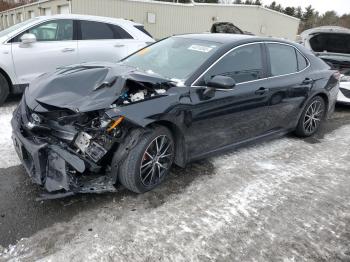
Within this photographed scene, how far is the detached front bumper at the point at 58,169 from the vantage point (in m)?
2.95

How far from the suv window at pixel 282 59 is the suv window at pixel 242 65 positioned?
26 cm

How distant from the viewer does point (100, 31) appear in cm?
704

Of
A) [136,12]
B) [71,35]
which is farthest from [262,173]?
[136,12]

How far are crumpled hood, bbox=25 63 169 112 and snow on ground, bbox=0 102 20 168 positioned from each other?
92 cm

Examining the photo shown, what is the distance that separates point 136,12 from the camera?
20.5 meters

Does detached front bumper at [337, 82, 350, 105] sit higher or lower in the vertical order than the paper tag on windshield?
lower

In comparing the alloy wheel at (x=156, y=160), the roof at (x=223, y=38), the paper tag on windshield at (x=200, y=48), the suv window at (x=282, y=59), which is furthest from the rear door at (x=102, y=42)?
the alloy wheel at (x=156, y=160)

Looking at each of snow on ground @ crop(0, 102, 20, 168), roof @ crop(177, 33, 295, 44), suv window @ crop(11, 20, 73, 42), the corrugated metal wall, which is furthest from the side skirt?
the corrugated metal wall

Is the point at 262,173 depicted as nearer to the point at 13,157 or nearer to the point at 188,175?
the point at 188,175

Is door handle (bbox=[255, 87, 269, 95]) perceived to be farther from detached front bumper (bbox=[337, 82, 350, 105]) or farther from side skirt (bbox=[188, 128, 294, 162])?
detached front bumper (bbox=[337, 82, 350, 105])

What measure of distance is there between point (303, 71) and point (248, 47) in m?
1.26

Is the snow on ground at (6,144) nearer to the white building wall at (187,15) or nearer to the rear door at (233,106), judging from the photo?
the rear door at (233,106)

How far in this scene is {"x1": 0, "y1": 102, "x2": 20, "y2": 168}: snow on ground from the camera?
13.1 feet

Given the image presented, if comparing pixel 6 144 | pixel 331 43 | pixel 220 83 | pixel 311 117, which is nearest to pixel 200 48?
pixel 220 83
